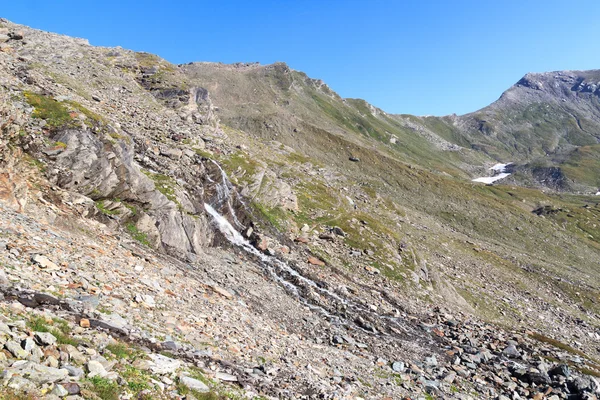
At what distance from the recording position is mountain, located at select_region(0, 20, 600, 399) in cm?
1519

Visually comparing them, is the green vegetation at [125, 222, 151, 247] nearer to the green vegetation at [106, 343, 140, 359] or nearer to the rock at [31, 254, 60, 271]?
the rock at [31, 254, 60, 271]

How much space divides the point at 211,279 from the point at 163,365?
19.5m

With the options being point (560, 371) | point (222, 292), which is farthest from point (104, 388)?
point (560, 371)

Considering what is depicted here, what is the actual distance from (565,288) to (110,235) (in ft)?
305

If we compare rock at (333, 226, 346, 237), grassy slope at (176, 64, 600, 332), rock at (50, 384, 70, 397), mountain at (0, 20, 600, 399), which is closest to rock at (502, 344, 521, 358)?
mountain at (0, 20, 600, 399)

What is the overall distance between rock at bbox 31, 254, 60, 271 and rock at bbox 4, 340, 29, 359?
8908 mm

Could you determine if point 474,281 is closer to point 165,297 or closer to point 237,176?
point 237,176

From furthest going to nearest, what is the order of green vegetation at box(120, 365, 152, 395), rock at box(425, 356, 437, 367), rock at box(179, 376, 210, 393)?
1. rock at box(425, 356, 437, 367)
2. rock at box(179, 376, 210, 393)
3. green vegetation at box(120, 365, 152, 395)

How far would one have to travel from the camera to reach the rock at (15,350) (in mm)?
10398

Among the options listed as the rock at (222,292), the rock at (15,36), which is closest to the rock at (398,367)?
the rock at (222,292)

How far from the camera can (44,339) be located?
11539mm

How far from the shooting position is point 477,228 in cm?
11719

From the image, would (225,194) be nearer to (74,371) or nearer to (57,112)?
(57,112)

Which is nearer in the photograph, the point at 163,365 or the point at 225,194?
the point at 163,365
